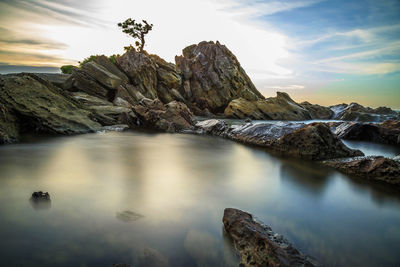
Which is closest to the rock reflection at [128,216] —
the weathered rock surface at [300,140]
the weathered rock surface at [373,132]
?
the weathered rock surface at [300,140]

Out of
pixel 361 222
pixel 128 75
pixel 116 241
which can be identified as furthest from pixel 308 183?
pixel 128 75

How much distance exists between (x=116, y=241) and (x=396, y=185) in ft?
20.4

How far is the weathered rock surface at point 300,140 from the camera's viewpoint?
816cm

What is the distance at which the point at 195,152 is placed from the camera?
990 cm

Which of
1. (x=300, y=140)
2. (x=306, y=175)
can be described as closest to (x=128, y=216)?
(x=306, y=175)

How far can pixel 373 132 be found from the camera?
13.2m

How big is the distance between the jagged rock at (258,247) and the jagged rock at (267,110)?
33655 millimetres

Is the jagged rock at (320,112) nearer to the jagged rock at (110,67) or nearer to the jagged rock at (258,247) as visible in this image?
the jagged rock at (110,67)

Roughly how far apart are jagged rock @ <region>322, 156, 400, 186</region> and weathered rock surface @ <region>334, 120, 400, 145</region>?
24.8 ft

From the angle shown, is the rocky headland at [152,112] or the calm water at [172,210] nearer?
the calm water at [172,210]

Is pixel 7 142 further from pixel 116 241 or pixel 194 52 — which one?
pixel 194 52

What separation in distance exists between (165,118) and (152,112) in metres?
1.08

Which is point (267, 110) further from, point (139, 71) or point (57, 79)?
point (57, 79)

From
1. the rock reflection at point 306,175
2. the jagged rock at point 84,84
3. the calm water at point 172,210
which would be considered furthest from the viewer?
the jagged rock at point 84,84
